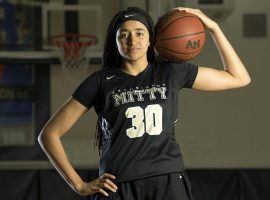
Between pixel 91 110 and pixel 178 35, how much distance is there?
7.95 feet

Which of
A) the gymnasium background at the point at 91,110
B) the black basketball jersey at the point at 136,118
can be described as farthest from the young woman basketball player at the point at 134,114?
the gymnasium background at the point at 91,110

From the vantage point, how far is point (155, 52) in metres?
2.01

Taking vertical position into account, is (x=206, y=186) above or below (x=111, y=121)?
below

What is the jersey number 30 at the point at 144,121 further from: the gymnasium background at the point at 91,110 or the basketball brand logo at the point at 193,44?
the gymnasium background at the point at 91,110

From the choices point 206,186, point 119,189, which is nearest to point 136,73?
point 119,189

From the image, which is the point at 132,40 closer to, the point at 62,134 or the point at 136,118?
the point at 136,118

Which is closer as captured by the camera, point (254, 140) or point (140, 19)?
point (140, 19)

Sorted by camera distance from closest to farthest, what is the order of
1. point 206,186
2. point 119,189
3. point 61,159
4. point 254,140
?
point 119,189 < point 61,159 < point 206,186 < point 254,140

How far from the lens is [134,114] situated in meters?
1.80

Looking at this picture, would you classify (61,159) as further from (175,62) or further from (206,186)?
(206,186)

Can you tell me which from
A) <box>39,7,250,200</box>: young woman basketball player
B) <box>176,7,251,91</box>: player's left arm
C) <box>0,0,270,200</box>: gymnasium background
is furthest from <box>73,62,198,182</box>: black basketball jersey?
<box>0,0,270,200</box>: gymnasium background

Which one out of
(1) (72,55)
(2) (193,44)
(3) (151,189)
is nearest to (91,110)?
(1) (72,55)

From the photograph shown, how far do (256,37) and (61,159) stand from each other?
297 centimetres

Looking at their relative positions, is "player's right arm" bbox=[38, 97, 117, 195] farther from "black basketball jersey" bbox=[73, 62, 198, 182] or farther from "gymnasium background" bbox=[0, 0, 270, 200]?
"gymnasium background" bbox=[0, 0, 270, 200]
